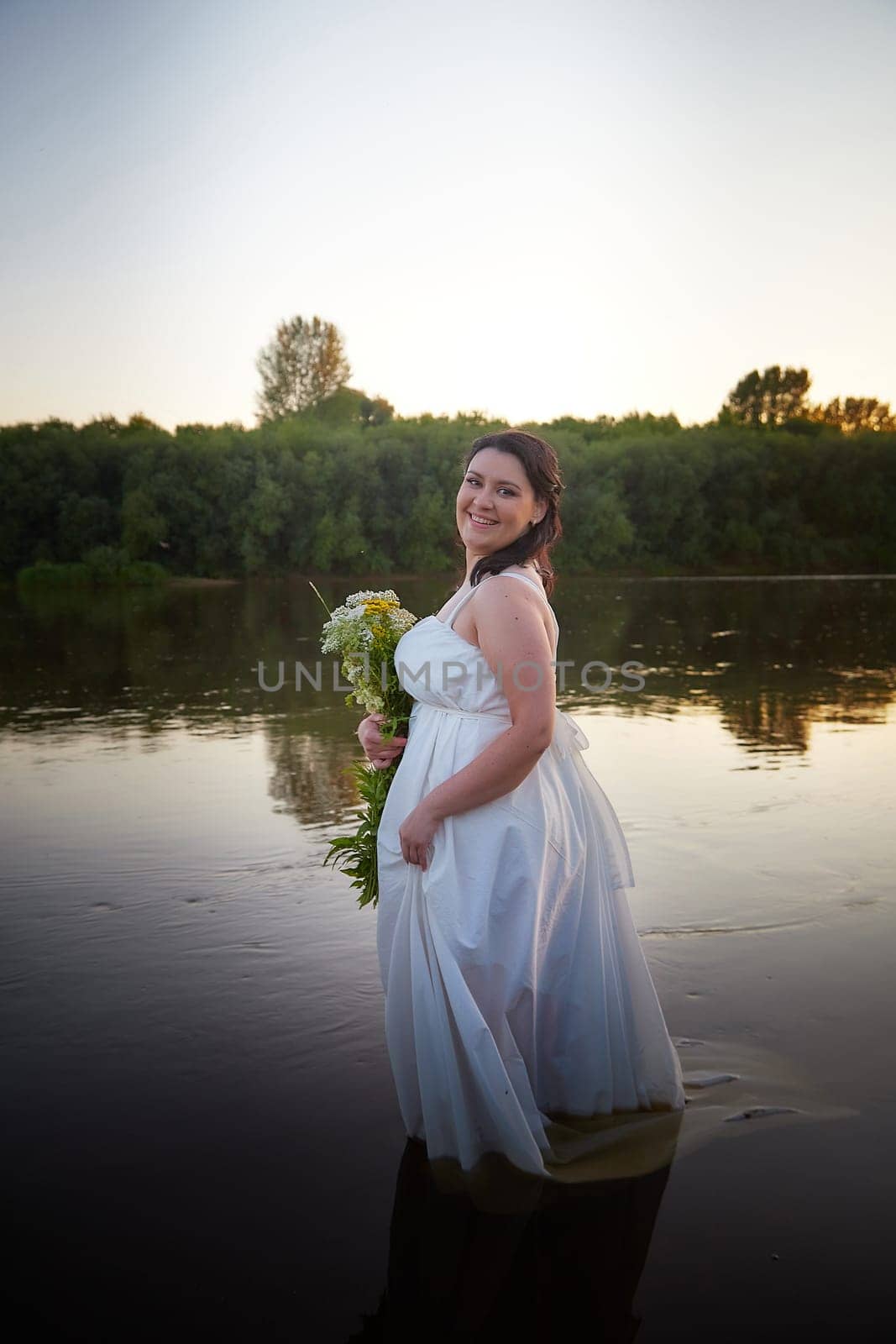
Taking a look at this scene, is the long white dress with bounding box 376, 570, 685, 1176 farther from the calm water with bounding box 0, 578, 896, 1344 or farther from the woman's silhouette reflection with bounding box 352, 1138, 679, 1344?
the calm water with bounding box 0, 578, 896, 1344

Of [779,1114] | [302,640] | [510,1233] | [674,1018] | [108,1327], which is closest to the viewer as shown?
[108,1327]

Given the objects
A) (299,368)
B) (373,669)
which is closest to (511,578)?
(373,669)

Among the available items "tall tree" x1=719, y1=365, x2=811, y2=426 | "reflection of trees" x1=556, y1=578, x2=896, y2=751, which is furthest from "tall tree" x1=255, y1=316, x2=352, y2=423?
"reflection of trees" x1=556, y1=578, x2=896, y2=751

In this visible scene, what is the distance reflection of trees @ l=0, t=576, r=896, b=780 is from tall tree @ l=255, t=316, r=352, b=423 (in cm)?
4995

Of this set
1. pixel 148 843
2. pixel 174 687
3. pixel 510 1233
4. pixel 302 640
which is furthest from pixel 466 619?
pixel 302 640

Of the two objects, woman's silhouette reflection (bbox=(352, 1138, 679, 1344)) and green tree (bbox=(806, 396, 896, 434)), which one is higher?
green tree (bbox=(806, 396, 896, 434))

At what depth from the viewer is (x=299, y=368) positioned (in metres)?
78.9

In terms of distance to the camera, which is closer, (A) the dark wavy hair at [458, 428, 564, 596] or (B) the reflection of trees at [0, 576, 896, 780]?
(A) the dark wavy hair at [458, 428, 564, 596]

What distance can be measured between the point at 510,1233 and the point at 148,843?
4.41 meters

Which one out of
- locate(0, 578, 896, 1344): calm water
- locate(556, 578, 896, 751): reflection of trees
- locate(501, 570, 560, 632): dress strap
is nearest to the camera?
locate(0, 578, 896, 1344): calm water

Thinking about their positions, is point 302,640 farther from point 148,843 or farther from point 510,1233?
point 510,1233

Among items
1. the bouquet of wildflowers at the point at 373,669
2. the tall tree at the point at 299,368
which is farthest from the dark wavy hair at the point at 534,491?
the tall tree at the point at 299,368

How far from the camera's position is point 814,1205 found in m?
3.16

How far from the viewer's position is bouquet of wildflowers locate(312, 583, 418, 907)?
3537 mm
